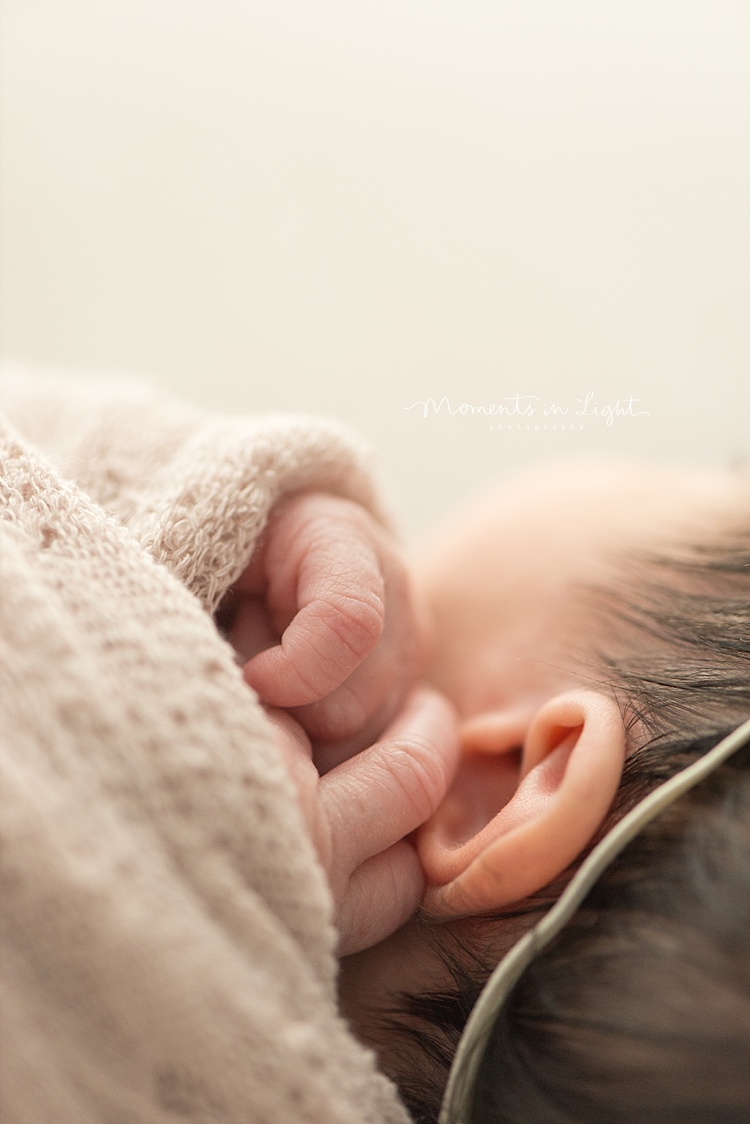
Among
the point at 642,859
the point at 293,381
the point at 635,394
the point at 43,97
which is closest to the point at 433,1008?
the point at 642,859

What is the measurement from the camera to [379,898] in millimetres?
555

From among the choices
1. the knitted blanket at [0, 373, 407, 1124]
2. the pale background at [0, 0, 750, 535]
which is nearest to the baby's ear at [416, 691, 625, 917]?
the knitted blanket at [0, 373, 407, 1124]

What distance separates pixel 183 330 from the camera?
1.29m

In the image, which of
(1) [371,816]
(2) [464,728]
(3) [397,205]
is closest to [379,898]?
(1) [371,816]

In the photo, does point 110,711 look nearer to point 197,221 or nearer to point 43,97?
point 197,221

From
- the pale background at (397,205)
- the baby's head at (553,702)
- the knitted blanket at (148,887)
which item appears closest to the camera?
the knitted blanket at (148,887)

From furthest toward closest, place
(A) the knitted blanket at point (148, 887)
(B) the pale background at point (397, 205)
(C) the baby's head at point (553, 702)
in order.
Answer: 1. (B) the pale background at point (397, 205)
2. (C) the baby's head at point (553, 702)
3. (A) the knitted blanket at point (148, 887)

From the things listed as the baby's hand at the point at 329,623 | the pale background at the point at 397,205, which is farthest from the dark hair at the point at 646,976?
the pale background at the point at 397,205

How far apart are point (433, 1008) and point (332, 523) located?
34 cm

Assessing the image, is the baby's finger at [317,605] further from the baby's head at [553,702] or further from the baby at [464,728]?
the baby's head at [553,702]

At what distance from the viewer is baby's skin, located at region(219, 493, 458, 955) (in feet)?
1.77

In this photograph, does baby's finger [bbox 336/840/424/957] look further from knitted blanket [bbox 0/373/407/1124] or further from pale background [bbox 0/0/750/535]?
pale background [bbox 0/0/750/535]

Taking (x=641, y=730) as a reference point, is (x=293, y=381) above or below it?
above

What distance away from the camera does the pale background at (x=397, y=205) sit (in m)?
1.00
